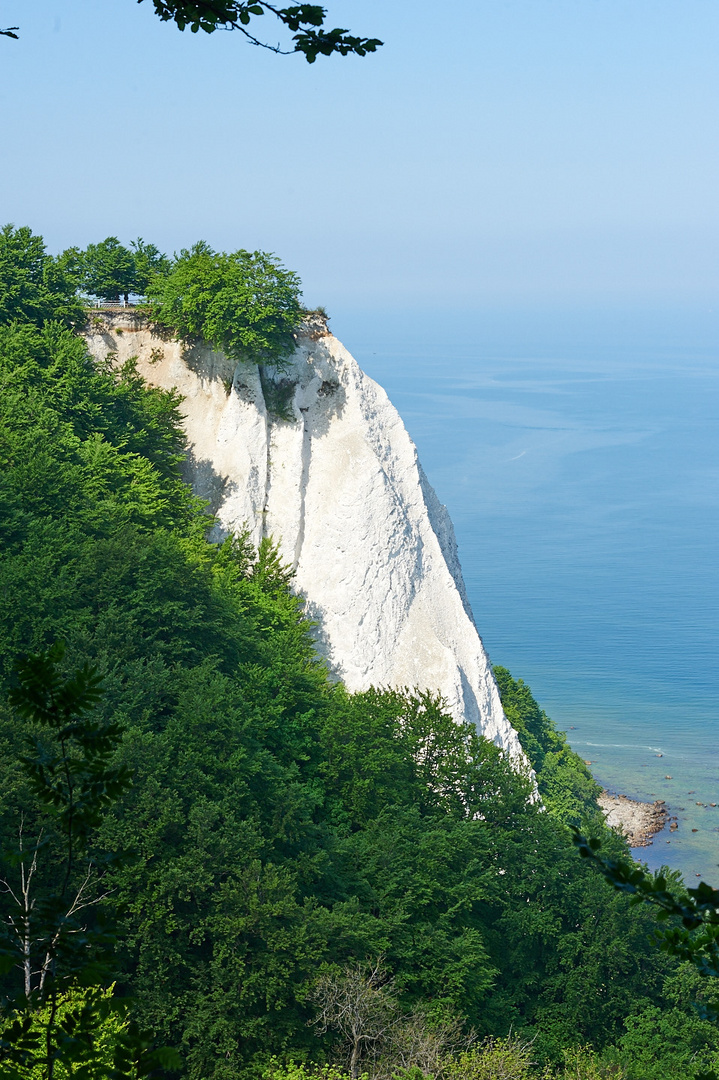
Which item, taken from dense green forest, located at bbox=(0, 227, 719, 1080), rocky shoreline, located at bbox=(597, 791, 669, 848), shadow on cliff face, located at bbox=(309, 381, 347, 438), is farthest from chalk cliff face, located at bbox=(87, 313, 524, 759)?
rocky shoreline, located at bbox=(597, 791, 669, 848)

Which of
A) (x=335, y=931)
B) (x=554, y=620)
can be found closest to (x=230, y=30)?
(x=335, y=931)

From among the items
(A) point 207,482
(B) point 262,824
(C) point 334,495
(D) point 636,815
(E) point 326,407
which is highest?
(E) point 326,407

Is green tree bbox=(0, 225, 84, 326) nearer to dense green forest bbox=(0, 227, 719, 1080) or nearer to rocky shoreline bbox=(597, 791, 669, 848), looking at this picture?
dense green forest bbox=(0, 227, 719, 1080)

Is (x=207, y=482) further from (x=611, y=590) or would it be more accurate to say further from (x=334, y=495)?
(x=611, y=590)

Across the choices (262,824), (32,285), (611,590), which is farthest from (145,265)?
(611,590)

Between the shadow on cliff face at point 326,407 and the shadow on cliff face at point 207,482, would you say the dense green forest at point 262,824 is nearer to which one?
the shadow on cliff face at point 207,482

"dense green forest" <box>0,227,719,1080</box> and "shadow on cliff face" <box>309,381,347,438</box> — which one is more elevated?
"shadow on cliff face" <box>309,381,347,438</box>

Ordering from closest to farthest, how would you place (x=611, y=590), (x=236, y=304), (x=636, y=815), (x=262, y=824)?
(x=262, y=824), (x=236, y=304), (x=636, y=815), (x=611, y=590)
